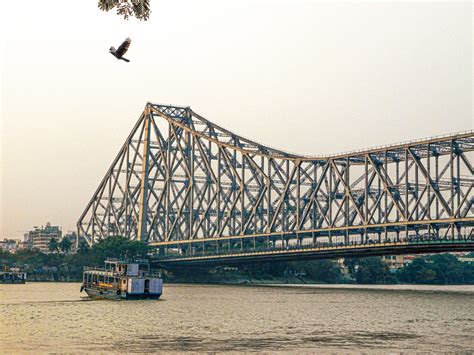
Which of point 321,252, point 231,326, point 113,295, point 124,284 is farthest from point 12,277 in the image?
point 231,326

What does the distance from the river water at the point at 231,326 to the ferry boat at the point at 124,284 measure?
1964 mm

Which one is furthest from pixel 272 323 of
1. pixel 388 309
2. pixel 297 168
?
pixel 297 168

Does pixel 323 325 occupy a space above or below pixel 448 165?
below

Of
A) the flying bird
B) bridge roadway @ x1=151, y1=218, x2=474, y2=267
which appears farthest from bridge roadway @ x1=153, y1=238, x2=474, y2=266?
the flying bird

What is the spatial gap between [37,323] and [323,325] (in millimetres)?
19954

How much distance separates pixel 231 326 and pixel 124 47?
4768 cm

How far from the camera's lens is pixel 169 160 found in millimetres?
183625

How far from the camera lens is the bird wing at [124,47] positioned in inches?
664

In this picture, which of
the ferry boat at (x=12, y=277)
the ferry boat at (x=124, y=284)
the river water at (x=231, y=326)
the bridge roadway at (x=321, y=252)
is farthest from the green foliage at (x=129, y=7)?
the ferry boat at (x=12, y=277)

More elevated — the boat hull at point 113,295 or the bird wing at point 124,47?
the boat hull at point 113,295

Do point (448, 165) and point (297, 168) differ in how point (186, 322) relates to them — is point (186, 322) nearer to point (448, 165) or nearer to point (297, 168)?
point (448, 165)

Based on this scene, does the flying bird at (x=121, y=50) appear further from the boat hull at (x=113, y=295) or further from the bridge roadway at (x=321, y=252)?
A: the bridge roadway at (x=321, y=252)

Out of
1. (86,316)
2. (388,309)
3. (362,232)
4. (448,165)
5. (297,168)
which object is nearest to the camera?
(86,316)

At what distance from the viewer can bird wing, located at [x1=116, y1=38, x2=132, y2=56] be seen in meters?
16.9
